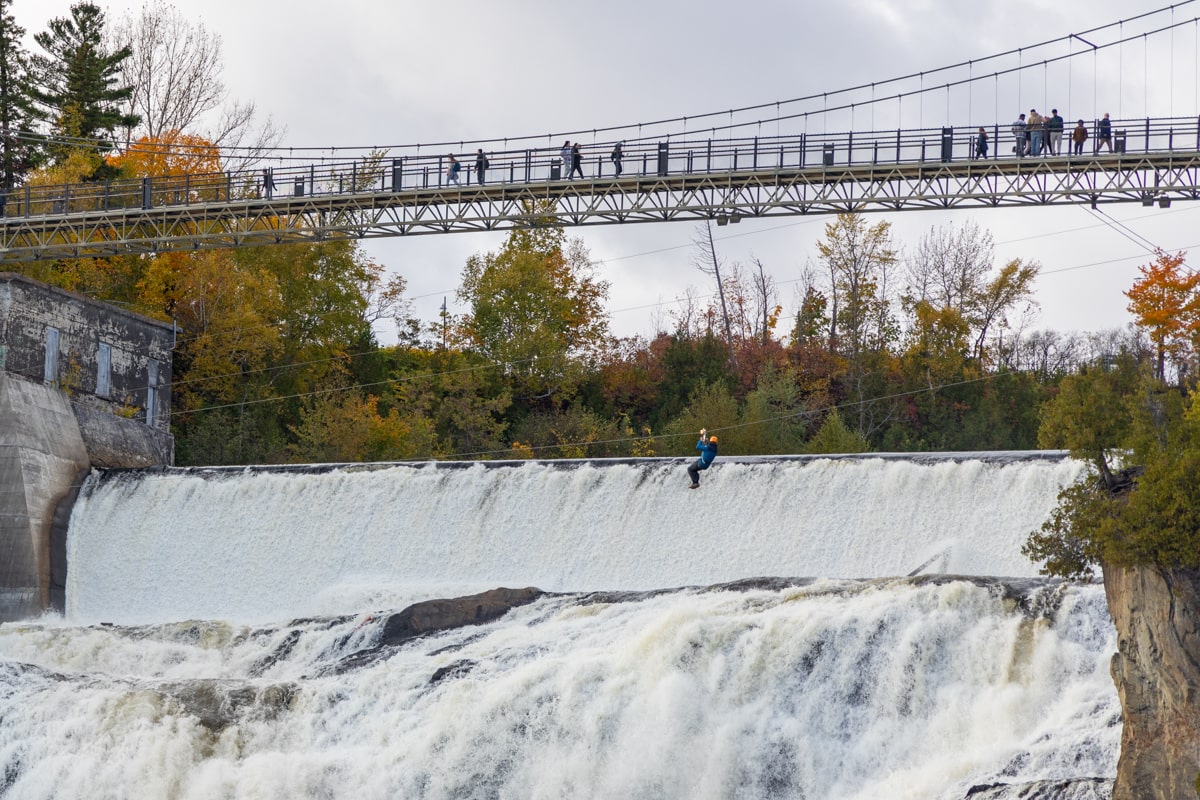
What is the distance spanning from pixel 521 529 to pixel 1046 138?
1389 cm

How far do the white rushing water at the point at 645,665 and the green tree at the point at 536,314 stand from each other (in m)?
22.0

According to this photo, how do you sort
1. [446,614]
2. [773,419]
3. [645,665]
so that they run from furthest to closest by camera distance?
1. [773,419]
2. [446,614]
3. [645,665]

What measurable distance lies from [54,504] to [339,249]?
20285 mm

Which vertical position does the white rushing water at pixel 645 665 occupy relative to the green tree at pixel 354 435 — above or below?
below

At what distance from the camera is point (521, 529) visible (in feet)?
104

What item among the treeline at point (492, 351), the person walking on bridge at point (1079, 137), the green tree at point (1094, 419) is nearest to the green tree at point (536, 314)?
the treeline at point (492, 351)

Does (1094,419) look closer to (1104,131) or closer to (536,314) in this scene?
(1104,131)

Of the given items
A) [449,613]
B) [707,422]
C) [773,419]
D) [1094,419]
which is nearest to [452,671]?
[449,613]

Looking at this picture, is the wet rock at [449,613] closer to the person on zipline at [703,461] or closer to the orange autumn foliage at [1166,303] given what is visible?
the person on zipline at [703,461]

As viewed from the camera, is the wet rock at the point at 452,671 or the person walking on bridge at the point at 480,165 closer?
the wet rock at the point at 452,671

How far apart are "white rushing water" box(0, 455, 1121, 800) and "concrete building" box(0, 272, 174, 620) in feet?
14.4

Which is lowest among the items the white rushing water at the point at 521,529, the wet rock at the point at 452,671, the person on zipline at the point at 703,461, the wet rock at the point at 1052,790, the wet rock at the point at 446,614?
the wet rock at the point at 1052,790

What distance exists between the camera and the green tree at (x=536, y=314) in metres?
54.6

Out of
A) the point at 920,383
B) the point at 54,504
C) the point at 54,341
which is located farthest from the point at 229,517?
the point at 920,383
